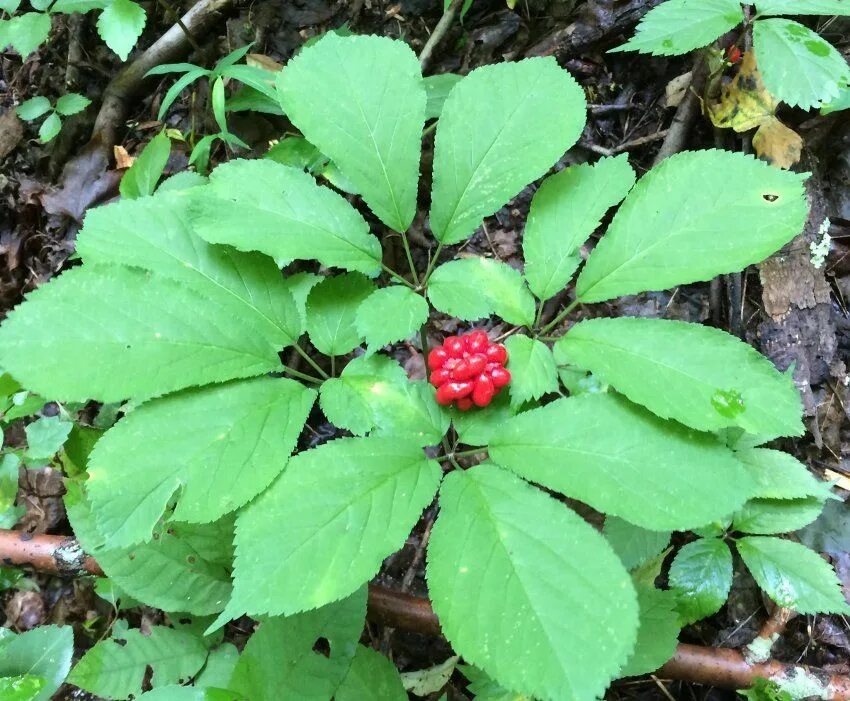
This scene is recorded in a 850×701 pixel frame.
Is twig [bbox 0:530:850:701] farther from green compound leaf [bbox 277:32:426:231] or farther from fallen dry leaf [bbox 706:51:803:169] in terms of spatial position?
fallen dry leaf [bbox 706:51:803:169]

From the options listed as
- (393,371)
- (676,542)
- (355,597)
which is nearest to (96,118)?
(393,371)

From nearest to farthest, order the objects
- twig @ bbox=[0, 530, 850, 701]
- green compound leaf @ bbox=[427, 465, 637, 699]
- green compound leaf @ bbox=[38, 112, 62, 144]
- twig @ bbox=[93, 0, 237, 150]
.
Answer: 1. green compound leaf @ bbox=[427, 465, 637, 699]
2. twig @ bbox=[0, 530, 850, 701]
3. green compound leaf @ bbox=[38, 112, 62, 144]
4. twig @ bbox=[93, 0, 237, 150]

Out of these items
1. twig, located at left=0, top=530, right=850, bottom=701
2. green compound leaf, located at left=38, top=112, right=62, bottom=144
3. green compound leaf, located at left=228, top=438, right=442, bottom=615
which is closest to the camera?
green compound leaf, located at left=228, top=438, right=442, bottom=615

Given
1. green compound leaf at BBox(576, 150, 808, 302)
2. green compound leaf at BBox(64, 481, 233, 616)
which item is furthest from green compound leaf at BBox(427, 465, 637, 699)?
green compound leaf at BBox(64, 481, 233, 616)

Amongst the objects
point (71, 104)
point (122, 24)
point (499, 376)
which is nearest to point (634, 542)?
point (499, 376)

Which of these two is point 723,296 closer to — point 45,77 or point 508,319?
point 508,319

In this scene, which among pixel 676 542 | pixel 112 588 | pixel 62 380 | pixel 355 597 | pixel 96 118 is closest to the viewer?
pixel 62 380

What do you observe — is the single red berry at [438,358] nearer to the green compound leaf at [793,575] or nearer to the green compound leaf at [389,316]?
the green compound leaf at [389,316]
